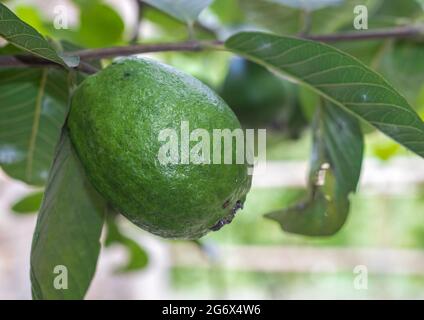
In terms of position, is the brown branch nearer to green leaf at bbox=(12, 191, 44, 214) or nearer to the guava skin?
the guava skin

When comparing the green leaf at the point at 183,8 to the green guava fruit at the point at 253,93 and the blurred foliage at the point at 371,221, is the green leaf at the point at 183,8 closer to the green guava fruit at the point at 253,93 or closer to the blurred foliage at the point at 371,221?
the green guava fruit at the point at 253,93

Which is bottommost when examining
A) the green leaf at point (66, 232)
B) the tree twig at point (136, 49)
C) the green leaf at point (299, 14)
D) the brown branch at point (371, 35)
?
the green leaf at point (66, 232)

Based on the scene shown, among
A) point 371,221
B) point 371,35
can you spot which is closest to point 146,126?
point 371,35

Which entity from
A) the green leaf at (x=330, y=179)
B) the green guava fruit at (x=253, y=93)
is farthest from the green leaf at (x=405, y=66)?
the green leaf at (x=330, y=179)

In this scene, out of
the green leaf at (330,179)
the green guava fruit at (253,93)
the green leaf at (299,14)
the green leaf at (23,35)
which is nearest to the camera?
the green leaf at (23,35)

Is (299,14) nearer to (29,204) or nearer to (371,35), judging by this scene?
(371,35)

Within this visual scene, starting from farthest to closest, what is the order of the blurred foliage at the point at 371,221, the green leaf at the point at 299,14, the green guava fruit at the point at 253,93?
the blurred foliage at the point at 371,221 → the green guava fruit at the point at 253,93 → the green leaf at the point at 299,14
